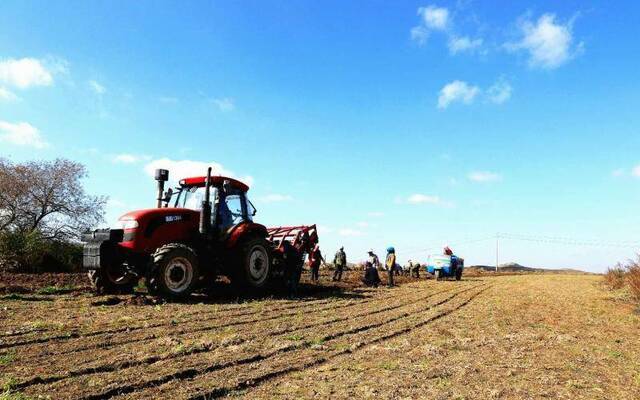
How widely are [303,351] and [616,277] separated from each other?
19920mm

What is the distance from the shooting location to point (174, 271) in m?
10.6

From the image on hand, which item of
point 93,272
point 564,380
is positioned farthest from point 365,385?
point 93,272

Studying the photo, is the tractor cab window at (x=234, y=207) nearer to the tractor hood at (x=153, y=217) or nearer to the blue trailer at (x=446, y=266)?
the tractor hood at (x=153, y=217)

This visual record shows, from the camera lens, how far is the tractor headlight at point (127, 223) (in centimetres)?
1063

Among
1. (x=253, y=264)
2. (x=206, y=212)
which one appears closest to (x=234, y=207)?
(x=206, y=212)

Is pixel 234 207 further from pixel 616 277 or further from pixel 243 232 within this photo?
pixel 616 277

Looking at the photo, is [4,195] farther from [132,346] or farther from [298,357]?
[298,357]

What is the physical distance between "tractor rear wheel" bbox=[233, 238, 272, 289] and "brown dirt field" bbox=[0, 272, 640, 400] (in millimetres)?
1790

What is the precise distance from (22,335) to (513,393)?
6.15 metres

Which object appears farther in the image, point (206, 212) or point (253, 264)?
point (253, 264)

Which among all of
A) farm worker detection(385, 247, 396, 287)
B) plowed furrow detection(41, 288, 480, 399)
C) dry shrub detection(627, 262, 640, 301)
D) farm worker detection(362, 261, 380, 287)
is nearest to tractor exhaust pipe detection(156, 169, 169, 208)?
plowed furrow detection(41, 288, 480, 399)

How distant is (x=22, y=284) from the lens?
13.2 m

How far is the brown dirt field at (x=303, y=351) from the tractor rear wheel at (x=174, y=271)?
0.41 meters

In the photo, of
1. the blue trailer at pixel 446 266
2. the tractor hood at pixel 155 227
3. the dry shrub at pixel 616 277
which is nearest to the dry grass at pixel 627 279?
the dry shrub at pixel 616 277
